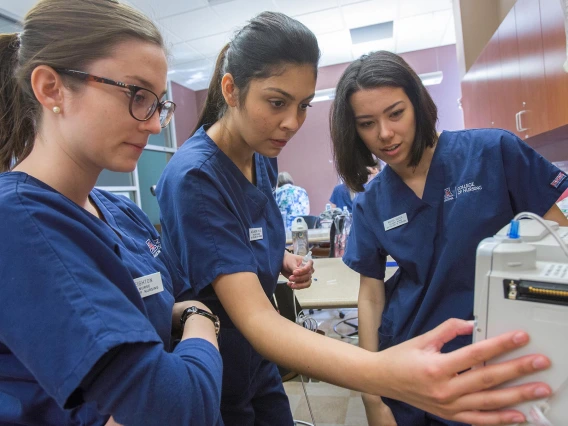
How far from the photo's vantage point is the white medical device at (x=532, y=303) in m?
0.51

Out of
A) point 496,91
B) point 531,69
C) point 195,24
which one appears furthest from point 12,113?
point 195,24

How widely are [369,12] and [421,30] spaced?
45.4 inches

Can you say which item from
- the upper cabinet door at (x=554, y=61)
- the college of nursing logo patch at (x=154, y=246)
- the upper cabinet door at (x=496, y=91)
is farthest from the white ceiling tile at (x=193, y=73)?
the college of nursing logo patch at (x=154, y=246)

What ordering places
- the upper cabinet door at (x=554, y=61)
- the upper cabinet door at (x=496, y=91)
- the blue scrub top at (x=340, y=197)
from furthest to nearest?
the blue scrub top at (x=340, y=197) < the upper cabinet door at (x=496, y=91) < the upper cabinet door at (x=554, y=61)

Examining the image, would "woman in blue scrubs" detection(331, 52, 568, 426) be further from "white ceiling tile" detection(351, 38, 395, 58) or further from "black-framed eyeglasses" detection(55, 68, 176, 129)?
"white ceiling tile" detection(351, 38, 395, 58)

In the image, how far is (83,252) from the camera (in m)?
0.57

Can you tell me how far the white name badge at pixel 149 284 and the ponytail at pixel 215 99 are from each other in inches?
21.2

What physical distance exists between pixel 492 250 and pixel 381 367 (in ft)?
0.89

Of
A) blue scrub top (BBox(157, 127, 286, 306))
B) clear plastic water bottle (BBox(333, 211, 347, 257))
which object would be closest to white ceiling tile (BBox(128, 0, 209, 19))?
clear plastic water bottle (BBox(333, 211, 347, 257))

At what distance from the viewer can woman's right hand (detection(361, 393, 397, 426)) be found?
114 centimetres

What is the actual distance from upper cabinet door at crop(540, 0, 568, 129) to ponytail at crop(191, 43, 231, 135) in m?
1.74

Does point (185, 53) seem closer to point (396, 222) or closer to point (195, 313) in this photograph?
point (396, 222)

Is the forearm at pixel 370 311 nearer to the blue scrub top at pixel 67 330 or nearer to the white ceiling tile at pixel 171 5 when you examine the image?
the blue scrub top at pixel 67 330

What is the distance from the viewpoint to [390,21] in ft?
15.7
